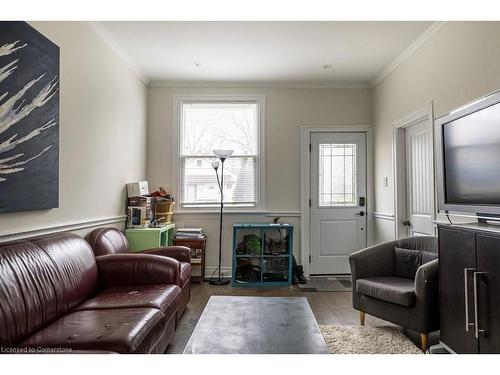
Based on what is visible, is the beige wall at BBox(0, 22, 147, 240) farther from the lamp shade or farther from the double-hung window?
the lamp shade

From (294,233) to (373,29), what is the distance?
8.47 feet

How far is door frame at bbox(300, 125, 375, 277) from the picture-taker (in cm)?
452

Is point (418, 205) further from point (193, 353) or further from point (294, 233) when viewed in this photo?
point (193, 353)

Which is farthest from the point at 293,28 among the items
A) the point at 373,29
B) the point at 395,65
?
the point at 395,65

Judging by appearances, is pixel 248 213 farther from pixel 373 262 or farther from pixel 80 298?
pixel 80 298

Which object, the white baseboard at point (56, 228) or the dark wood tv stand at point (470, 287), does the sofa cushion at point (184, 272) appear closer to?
the white baseboard at point (56, 228)

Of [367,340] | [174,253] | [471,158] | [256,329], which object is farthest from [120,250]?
[471,158]

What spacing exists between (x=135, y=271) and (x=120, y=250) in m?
0.68

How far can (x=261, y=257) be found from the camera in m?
4.20

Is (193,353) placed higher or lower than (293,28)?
lower

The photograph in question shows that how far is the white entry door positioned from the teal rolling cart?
0.47m

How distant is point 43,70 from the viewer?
224cm

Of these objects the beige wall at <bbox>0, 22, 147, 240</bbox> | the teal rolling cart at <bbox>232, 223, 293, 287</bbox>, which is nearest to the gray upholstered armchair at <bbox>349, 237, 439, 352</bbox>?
the teal rolling cart at <bbox>232, 223, 293, 287</bbox>

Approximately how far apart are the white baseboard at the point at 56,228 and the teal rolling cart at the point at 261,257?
1.52 metres
